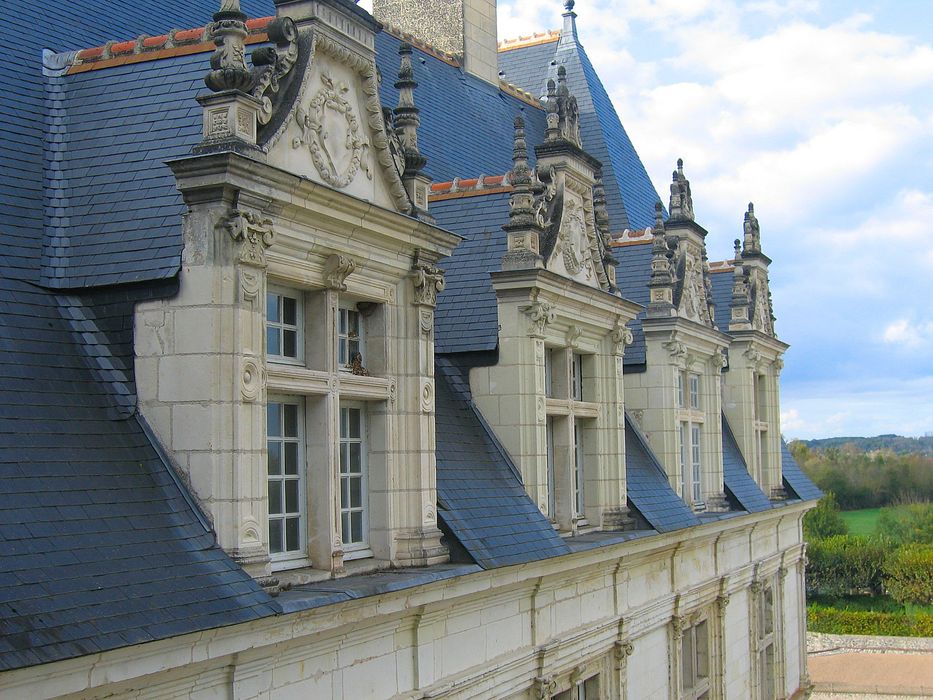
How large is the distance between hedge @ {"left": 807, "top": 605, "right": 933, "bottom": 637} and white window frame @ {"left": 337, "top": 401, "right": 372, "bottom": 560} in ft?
132

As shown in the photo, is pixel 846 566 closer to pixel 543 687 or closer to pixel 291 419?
pixel 543 687

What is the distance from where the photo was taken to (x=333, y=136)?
9.00 metres

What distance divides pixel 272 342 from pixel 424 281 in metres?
1.74

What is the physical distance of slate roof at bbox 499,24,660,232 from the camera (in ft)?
70.0

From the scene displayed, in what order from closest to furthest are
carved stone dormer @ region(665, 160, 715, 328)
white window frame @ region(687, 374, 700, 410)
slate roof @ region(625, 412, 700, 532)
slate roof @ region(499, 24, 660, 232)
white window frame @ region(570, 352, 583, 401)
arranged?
white window frame @ region(570, 352, 583, 401)
slate roof @ region(625, 412, 700, 532)
carved stone dormer @ region(665, 160, 715, 328)
white window frame @ region(687, 374, 700, 410)
slate roof @ region(499, 24, 660, 232)

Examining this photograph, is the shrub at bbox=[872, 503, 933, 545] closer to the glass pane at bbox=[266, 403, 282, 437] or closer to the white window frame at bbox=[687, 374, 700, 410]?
the white window frame at bbox=[687, 374, 700, 410]

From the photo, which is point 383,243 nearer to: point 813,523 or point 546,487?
point 546,487

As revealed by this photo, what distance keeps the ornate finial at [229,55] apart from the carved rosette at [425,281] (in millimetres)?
2437

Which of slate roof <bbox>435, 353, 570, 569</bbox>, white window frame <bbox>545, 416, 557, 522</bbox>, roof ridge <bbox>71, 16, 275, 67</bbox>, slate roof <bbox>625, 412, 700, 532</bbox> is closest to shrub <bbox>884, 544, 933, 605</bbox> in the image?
slate roof <bbox>625, 412, 700, 532</bbox>

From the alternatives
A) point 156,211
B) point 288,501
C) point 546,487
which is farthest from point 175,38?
point 546,487

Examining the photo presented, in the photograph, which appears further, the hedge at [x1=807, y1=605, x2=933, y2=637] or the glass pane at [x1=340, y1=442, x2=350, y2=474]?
the hedge at [x1=807, y1=605, x2=933, y2=637]

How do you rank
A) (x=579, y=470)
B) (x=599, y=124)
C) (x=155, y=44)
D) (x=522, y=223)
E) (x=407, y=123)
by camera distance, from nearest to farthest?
(x=155, y=44), (x=407, y=123), (x=522, y=223), (x=579, y=470), (x=599, y=124)

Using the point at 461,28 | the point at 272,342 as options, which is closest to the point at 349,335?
the point at 272,342

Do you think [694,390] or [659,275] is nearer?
[659,275]
